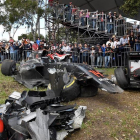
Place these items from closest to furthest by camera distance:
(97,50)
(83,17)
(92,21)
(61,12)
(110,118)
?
1. (110,118)
2. (97,50)
3. (92,21)
4. (83,17)
5. (61,12)

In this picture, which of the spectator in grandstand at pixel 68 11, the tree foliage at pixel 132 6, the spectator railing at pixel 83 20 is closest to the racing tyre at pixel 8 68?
the tree foliage at pixel 132 6

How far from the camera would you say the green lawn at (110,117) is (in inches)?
166

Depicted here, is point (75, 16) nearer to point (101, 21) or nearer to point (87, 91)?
point (101, 21)

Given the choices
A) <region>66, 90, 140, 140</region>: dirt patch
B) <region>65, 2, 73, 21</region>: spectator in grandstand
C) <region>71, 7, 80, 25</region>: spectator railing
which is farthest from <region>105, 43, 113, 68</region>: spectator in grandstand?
<region>66, 90, 140, 140</region>: dirt patch

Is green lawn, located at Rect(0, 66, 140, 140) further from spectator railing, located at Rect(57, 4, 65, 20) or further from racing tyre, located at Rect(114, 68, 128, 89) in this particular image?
spectator railing, located at Rect(57, 4, 65, 20)

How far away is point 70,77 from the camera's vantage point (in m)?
6.43

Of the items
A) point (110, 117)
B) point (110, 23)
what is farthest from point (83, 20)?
point (110, 117)

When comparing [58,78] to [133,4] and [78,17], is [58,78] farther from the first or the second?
[78,17]

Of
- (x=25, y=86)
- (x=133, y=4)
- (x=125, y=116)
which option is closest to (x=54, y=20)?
(x=133, y=4)

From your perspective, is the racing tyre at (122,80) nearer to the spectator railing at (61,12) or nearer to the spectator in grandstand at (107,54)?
the spectator in grandstand at (107,54)

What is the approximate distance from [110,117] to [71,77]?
1.87 m

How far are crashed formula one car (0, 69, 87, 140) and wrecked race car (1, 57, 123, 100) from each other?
1090 mm

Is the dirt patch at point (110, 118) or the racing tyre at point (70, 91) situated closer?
the dirt patch at point (110, 118)

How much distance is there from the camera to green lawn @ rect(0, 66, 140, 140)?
4.22 metres
